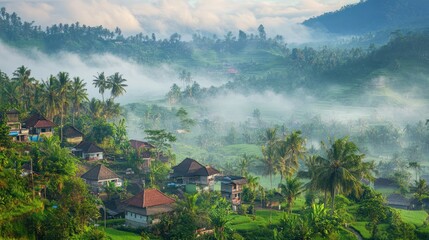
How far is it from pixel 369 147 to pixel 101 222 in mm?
110937

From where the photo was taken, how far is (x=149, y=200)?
55.2 metres

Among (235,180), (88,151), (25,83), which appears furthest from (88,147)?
(235,180)

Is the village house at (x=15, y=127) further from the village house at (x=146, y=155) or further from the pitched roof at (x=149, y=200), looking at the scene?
the pitched roof at (x=149, y=200)

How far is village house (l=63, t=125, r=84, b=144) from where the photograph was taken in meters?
87.1

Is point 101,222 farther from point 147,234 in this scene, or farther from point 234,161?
point 234,161

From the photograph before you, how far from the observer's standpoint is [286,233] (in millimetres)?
47094

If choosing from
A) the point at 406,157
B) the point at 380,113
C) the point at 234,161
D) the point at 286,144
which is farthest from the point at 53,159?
the point at 380,113

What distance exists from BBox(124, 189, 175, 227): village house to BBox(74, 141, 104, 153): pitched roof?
25465 millimetres

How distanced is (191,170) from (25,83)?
42022mm

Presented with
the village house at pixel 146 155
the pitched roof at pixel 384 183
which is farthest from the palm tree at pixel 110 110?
the pitched roof at pixel 384 183

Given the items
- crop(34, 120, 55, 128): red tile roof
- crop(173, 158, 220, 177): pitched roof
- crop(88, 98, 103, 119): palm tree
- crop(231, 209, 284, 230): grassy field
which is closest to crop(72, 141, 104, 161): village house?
crop(34, 120, 55, 128): red tile roof

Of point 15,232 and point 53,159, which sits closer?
point 15,232

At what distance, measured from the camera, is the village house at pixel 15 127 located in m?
73.9

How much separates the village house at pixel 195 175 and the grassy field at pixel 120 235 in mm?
24258
